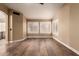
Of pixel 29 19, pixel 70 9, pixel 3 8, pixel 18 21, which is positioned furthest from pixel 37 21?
pixel 70 9

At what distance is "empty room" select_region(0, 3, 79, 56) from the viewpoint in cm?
554

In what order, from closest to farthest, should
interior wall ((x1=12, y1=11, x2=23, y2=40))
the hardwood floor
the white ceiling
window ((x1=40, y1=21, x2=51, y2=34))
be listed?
the hardwood floor → the white ceiling → interior wall ((x1=12, y1=11, x2=23, y2=40)) → window ((x1=40, y1=21, x2=51, y2=34))

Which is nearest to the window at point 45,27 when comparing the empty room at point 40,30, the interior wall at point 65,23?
the empty room at point 40,30

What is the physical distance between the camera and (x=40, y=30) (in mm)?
14016

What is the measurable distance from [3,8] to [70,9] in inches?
160

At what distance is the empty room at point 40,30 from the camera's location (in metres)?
5.54

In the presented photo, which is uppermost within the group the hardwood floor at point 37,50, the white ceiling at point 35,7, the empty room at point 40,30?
the white ceiling at point 35,7

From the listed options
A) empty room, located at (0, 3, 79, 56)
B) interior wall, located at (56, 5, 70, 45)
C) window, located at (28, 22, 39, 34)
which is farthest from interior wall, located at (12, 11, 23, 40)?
window, located at (28, 22, 39, 34)

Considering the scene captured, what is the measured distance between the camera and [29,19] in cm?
1397

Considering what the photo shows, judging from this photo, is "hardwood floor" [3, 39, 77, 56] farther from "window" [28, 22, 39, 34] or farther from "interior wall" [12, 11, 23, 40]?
"window" [28, 22, 39, 34]

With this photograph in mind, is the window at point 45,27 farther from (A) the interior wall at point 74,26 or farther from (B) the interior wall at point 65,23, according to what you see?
(A) the interior wall at point 74,26

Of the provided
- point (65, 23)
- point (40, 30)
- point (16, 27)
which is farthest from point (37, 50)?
point (40, 30)

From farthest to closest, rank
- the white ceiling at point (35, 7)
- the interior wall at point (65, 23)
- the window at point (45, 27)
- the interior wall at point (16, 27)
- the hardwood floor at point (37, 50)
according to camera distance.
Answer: the window at point (45, 27), the interior wall at point (16, 27), the white ceiling at point (35, 7), the interior wall at point (65, 23), the hardwood floor at point (37, 50)

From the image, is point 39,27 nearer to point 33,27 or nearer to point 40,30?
point 40,30
